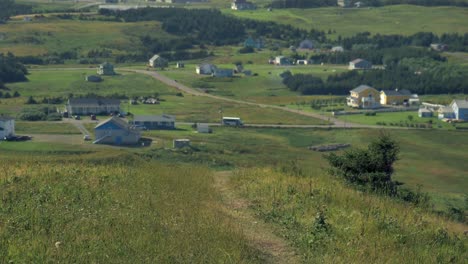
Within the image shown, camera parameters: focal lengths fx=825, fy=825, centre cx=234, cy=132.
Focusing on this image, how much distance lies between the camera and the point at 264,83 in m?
45.9

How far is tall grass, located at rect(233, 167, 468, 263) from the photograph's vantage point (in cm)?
692

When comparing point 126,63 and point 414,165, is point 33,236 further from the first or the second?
point 126,63

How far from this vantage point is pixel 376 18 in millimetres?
72938

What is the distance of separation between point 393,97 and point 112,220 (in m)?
34.8

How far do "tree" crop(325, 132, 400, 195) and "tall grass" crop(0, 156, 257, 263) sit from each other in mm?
2252

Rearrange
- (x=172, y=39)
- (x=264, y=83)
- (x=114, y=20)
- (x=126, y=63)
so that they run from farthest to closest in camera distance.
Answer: (x=114, y=20)
(x=172, y=39)
(x=126, y=63)
(x=264, y=83)

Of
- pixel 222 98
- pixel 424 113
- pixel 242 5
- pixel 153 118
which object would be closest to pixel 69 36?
pixel 222 98

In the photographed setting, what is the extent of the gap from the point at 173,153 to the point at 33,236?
17920mm

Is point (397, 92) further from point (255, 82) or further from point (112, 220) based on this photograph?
point (112, 220)

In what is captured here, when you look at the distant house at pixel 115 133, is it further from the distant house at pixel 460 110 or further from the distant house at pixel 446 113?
the distant house at pixel 460 110

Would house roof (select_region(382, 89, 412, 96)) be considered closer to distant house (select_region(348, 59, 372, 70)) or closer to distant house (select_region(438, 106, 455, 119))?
distant house (select_region(438, 106, 455, 119))

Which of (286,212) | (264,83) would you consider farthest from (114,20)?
(286,212)

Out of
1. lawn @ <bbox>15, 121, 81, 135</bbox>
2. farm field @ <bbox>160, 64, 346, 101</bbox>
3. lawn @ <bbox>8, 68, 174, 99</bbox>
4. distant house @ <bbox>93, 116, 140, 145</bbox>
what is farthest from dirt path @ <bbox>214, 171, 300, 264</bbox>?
farm field @ <bbox>160, 64, 346, 101</bbox>

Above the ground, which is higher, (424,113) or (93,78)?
(93,78)
